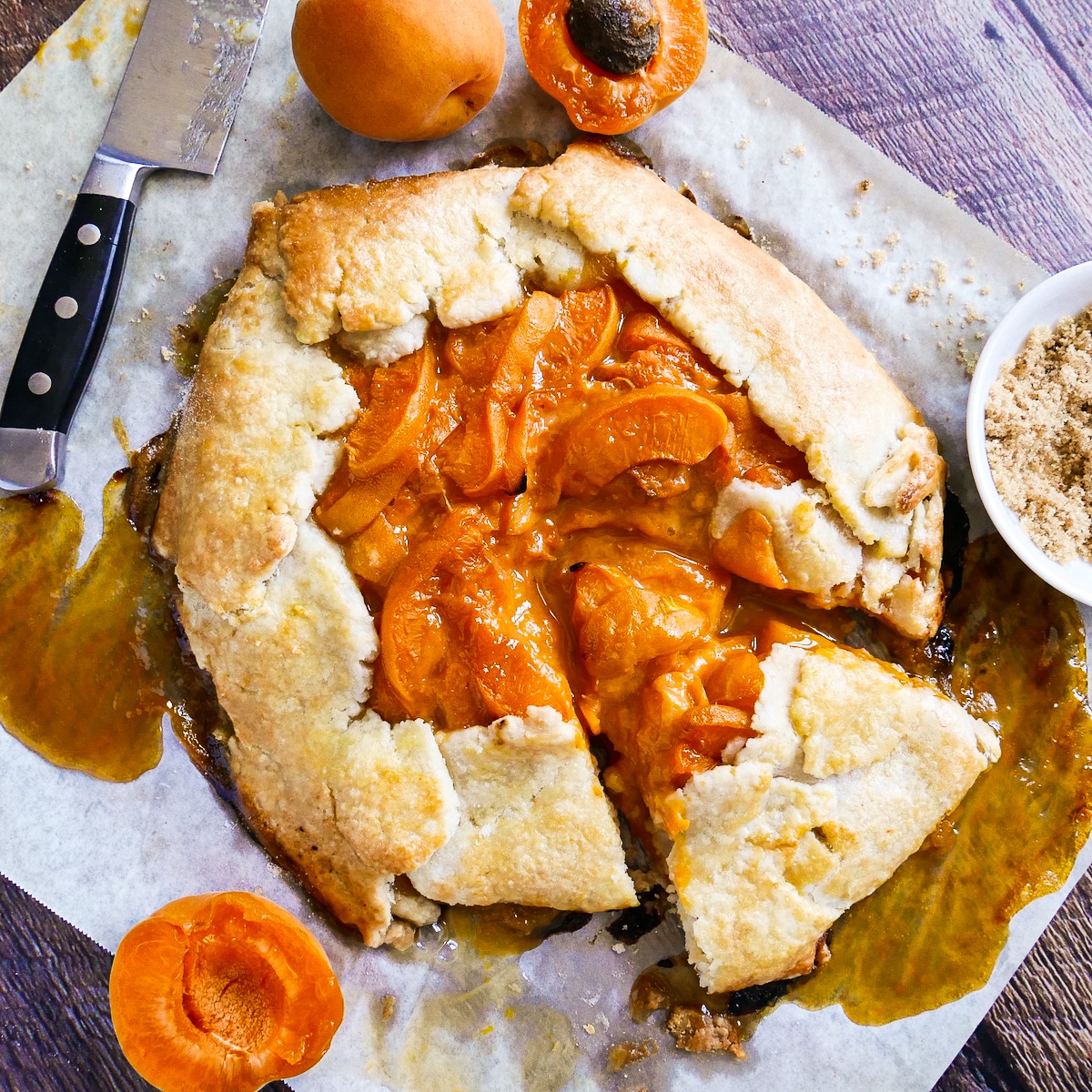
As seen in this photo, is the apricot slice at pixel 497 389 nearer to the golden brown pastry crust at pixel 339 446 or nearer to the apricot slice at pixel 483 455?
the apricot slice at pixel 483 455

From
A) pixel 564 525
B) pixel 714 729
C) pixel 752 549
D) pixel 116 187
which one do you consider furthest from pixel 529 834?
pixel 116 187

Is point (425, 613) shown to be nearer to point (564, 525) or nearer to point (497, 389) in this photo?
point (564, 525)

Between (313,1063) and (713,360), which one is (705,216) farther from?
(313,1063)

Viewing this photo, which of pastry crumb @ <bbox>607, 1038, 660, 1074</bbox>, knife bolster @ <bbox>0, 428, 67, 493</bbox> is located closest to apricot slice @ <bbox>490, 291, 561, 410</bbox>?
knife bolster @ <bbox>0, 428, 67, 493</bbox>

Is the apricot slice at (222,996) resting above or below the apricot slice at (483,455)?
below

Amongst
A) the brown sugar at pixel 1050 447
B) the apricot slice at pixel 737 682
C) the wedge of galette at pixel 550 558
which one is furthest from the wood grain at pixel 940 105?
the apricot slice at pixel 737 682
